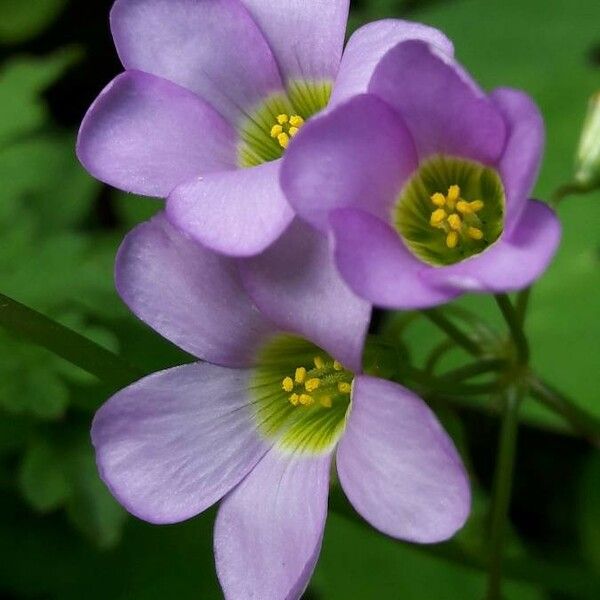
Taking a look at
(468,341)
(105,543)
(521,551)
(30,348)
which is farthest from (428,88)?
(521,551)

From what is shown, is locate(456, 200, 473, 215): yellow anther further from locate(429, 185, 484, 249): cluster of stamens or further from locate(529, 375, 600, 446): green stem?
locate(529, 375, 600, 446): green stem

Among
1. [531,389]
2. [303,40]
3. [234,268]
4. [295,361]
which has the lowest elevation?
[531,389]

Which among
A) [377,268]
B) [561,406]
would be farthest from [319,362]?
[561,406]

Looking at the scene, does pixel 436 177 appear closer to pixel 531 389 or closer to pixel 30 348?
pixel 531 389

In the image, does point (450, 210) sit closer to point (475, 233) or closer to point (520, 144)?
point (475, 233)

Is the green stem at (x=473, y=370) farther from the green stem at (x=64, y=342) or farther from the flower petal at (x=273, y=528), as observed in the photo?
the green stem at (x=64, y=342)
